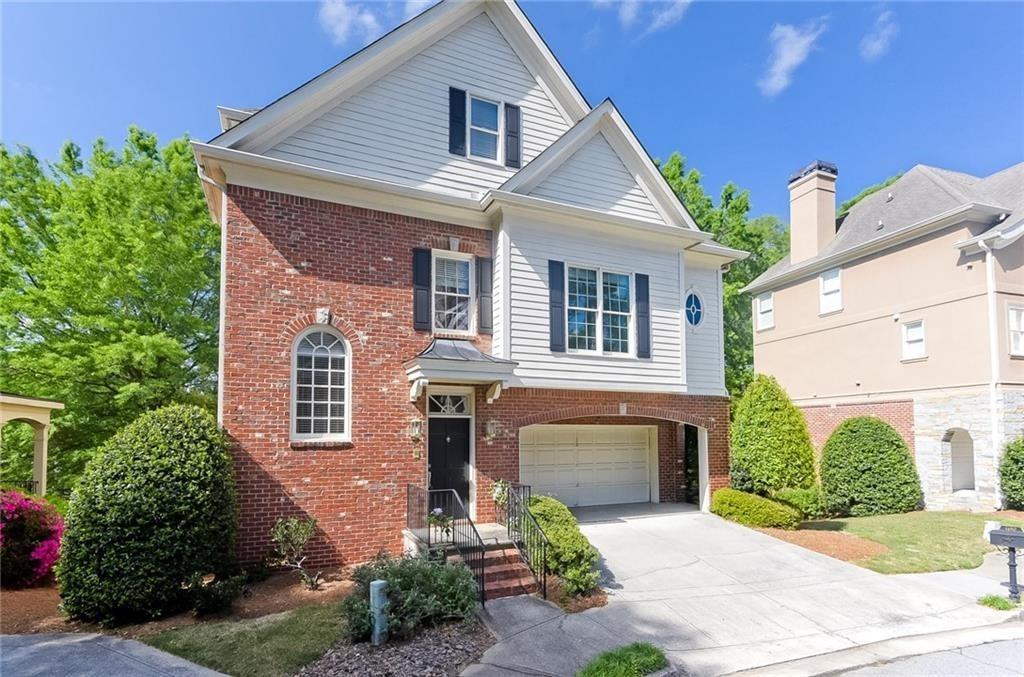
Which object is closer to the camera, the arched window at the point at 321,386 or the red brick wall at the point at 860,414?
the arched window at the point at 321,386

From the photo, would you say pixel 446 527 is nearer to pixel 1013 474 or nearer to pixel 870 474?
pixel 870 474

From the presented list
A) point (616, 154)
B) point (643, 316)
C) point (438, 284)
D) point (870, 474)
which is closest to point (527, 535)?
point (438, 284)

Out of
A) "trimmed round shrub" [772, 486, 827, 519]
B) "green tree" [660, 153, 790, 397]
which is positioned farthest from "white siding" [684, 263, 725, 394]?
"green tree" [660, 153, 790, 397]

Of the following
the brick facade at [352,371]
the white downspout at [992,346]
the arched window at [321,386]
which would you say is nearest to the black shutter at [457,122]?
the brick facade at [352,371]

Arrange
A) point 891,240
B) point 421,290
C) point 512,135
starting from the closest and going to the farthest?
point 421,290 < point 512,135 < point 891,240

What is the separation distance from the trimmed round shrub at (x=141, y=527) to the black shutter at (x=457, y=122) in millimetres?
7263

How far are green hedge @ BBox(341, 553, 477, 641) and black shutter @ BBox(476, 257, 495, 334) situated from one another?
4950mm

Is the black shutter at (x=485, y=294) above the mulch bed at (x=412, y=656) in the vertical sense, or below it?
above

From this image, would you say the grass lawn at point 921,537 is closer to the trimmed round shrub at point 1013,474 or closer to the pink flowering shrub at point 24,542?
the trimmed round shrub at point 1013,474

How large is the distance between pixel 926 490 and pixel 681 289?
1107 cm

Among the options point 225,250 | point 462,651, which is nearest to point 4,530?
point 225,250

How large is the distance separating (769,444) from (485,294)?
724 cm

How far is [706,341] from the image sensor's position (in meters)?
14.6

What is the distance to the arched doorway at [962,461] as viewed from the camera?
17606 mm
